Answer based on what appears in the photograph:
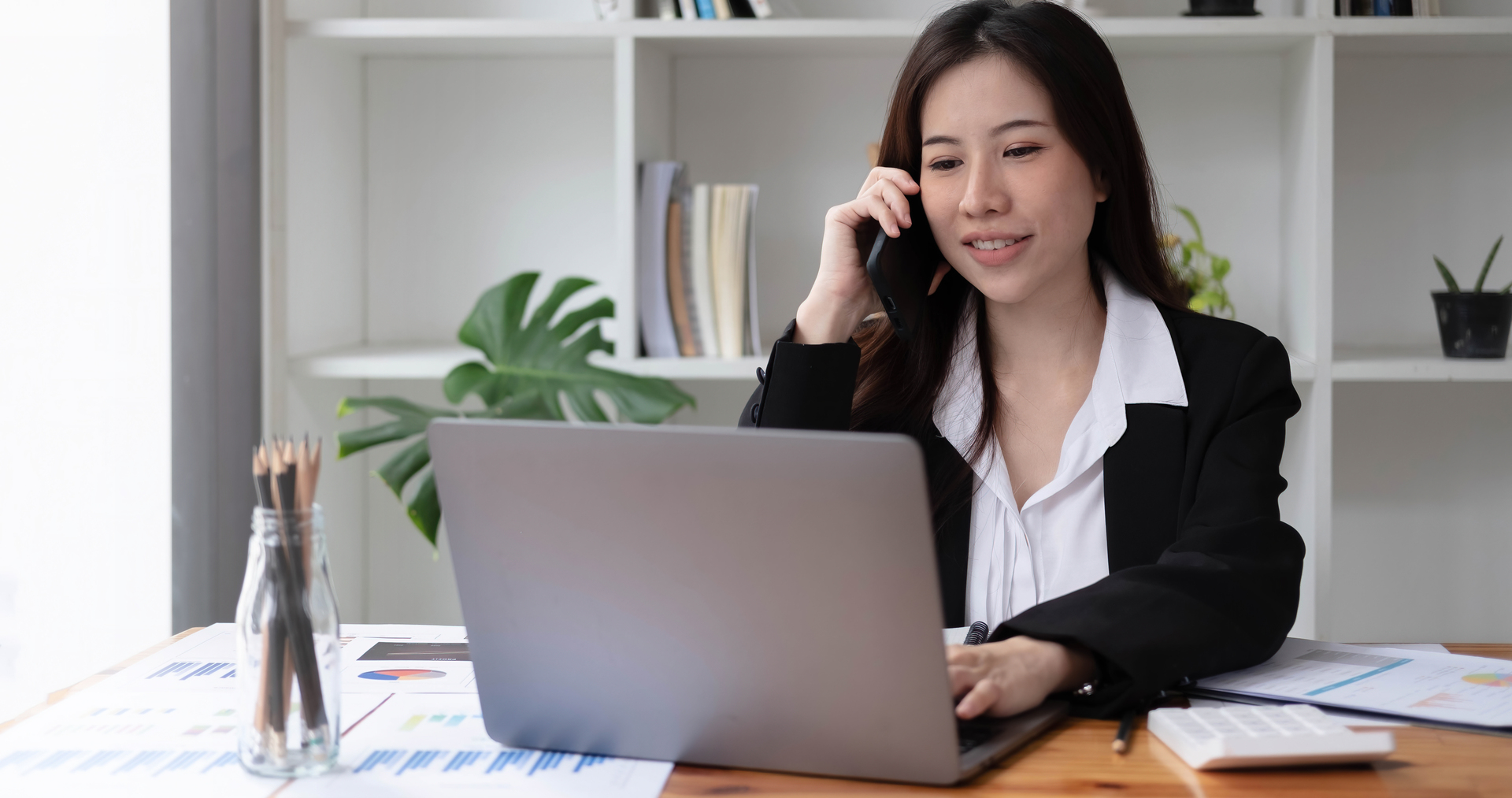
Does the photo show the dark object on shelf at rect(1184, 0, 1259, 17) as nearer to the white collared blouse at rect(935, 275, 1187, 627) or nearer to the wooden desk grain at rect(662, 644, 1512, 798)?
the white collared blouse at rect(935, 275, 1187, 627)

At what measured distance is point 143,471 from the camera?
1.87 metres

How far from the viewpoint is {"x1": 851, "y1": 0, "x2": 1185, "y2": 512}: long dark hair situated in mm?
1312

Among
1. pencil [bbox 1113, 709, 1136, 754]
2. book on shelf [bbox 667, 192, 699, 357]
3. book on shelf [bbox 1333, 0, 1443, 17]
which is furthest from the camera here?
book on shelf [bbox 667, 192, 699, 357]

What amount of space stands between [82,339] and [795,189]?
1.23 metres

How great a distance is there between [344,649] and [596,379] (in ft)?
3.11

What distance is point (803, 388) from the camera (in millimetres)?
1317

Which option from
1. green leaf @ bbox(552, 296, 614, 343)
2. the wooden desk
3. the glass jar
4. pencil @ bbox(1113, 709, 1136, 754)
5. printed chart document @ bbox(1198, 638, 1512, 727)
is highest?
green leaf @ bbox(552, 296, 614, 343)

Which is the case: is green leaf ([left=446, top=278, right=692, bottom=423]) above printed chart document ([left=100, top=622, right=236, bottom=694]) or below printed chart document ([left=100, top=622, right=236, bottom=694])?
above

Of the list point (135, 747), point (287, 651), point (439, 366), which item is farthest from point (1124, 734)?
point (439, 366)

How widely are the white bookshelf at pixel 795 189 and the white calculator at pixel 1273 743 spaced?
130 centimetres

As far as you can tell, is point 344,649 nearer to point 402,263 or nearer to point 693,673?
point 693,673

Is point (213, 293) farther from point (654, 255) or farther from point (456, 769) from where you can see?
point (456, 769)

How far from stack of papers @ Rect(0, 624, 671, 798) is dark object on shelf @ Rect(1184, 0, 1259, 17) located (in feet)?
5.32

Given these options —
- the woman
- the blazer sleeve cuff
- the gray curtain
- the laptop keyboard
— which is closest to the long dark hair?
the woman
